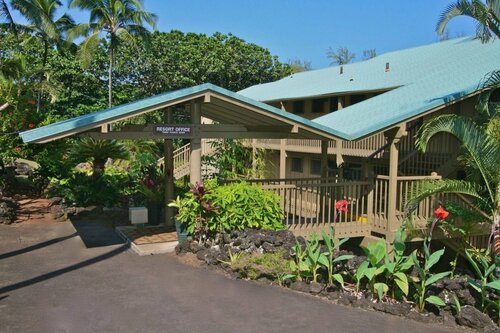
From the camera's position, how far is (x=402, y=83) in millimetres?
16828

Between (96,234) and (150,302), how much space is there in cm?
541

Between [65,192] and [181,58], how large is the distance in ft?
76.1

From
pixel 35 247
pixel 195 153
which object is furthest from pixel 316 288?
pixel 35 247

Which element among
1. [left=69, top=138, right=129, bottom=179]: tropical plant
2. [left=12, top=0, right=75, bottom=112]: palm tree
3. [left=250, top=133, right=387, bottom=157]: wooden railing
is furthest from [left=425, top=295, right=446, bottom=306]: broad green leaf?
[left=12, top=0, right=75, bottom=112]: palm tree

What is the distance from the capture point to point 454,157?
12.4 metres

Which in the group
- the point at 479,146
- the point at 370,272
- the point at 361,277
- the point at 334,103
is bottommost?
the point at 361,277

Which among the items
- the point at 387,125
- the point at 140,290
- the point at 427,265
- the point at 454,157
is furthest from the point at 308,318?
the point at 454,157

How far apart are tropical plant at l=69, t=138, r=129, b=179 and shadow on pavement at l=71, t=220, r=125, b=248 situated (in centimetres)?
364

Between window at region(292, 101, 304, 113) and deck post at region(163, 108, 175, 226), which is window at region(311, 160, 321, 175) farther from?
deck post at region(163, 108, 175, 226)

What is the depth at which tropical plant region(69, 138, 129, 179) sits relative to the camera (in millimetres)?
16406

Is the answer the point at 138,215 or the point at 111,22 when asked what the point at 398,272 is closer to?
the point at 138,215

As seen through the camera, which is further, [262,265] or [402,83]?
[402,83]

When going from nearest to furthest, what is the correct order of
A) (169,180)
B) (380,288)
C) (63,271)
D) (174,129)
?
(380,288) < (63,271) < (174,129) < (169,180)

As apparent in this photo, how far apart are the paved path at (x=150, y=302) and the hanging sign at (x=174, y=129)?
2.52 m
